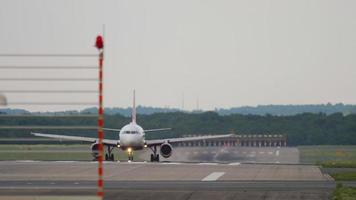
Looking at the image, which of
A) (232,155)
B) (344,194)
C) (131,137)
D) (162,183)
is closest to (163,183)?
(162,183)

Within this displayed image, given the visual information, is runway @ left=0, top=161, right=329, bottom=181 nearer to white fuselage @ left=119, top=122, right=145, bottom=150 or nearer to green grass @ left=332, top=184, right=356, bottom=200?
green grass @ left=332, top=184, right=356, bottom=200

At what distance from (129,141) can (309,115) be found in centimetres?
5356

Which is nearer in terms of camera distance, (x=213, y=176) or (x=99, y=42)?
(x=99, y=42)

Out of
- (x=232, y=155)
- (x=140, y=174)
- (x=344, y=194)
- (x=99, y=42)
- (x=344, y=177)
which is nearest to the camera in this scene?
(x=99, y=42)

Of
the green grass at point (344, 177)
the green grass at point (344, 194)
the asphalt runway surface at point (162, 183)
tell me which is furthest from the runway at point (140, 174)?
the green grass at point (344, 194)

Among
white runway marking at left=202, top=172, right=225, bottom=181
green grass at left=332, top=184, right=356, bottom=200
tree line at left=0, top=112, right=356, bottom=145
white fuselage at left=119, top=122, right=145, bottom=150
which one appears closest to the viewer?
green grass at left=332, top=184, right=356, bottom=200

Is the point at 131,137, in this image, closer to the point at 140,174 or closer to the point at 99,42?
the point at 140,174

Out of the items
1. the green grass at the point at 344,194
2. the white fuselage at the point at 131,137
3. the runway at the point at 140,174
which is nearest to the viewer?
the green grass at the point at 344,194

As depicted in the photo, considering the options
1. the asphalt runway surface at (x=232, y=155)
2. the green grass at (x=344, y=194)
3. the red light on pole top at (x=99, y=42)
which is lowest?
the asphalt runway surface at (x=232, y=155)

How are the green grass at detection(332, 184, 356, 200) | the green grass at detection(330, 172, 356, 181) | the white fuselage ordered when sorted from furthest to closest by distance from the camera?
the white fuselage < the green grass at detection(330, 172, 356, 181) < the green grass at detection(332, 184, 356, 200)

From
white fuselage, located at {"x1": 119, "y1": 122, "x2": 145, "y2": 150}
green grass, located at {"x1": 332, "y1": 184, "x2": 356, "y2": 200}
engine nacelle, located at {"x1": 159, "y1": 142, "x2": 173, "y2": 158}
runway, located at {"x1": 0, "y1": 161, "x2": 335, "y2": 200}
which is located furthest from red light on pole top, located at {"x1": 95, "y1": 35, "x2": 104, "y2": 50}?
engine nacelle, located at {"x1": 159, "y1": 142, "x2": 173, "y2": 158}

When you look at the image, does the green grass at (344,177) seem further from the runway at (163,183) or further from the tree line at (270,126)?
the tree line at (270,126)

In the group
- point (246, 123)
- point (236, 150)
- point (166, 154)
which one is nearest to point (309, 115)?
point (246, 123)

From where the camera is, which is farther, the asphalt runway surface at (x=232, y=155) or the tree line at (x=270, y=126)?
the tree line at (x=270, y=126)
